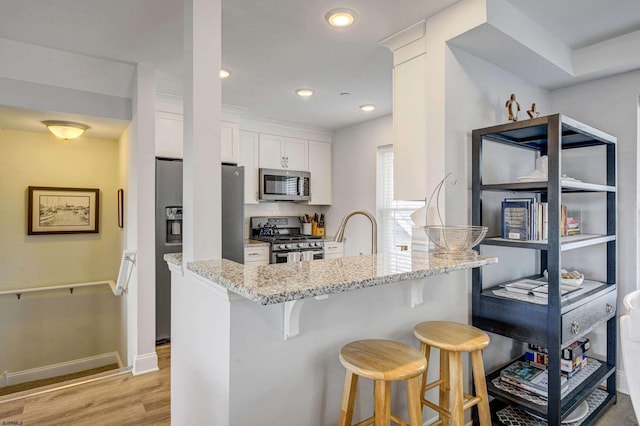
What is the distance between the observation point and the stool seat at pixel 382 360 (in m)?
1.28

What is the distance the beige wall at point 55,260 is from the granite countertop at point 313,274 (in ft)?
8.67

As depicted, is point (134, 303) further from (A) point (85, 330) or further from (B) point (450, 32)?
(B) point (450, 32)

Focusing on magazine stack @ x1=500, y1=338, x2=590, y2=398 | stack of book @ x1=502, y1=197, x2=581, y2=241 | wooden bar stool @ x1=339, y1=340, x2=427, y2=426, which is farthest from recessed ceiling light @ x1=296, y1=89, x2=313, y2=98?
magazine stack @ x1=500, y1=338, x2=590, y2=398

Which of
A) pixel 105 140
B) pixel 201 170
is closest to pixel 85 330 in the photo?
pixel 105 140

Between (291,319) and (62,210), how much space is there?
338cm

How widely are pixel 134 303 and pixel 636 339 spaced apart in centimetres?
303

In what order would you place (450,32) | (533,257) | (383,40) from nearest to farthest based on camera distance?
(450,32) → (383,40) → (533,257)

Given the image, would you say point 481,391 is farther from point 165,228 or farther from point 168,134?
point 168,134

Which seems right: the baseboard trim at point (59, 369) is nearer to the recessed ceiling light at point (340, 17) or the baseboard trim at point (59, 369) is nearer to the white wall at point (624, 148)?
the recessed ceiling light at point (340, 17)

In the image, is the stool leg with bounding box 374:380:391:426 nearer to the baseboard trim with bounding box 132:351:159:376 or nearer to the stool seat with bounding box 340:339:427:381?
the stool seat with bounding box 340:339:427:381

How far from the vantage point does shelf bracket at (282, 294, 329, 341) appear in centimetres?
137

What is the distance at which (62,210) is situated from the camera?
3.65 metres

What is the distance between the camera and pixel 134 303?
288 centimetres

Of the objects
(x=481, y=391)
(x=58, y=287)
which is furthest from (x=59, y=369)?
(x=481, y=391)
